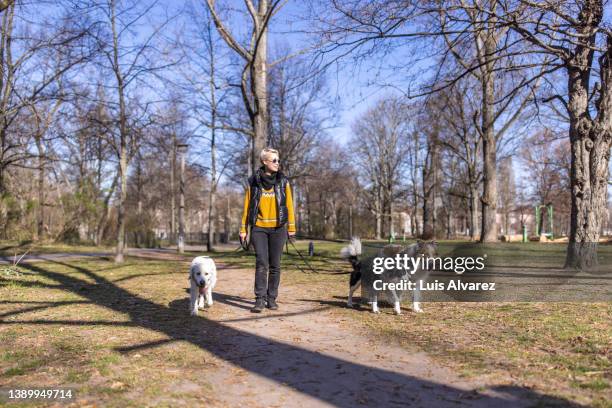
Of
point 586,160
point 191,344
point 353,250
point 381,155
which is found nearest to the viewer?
point 191,344

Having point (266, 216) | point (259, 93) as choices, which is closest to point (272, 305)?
point (266, 216)

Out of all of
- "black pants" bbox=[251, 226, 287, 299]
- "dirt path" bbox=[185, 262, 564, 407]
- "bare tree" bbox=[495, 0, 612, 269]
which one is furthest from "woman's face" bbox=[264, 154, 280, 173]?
"bare tree" bbox=[495, 0, 612, 269]

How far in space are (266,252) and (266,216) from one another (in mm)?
491

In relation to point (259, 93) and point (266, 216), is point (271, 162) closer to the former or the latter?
point (266, 216)

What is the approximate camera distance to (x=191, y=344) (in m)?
4.96

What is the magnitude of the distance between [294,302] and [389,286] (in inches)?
66.7

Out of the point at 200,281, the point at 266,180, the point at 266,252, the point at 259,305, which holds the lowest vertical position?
the point at 259,305

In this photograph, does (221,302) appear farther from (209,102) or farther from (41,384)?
(209,102)

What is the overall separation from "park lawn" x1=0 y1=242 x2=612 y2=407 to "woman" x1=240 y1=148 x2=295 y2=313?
98cm

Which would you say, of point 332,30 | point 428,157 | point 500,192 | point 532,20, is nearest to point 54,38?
point 332,30

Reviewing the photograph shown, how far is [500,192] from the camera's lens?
60750 millimetres

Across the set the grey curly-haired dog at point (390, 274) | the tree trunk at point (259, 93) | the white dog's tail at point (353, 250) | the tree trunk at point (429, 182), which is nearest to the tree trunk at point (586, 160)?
the grey curly-haired dog at point (390, 274)

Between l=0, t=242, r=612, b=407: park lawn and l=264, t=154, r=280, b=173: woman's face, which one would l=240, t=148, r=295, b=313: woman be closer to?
l=264, t=154, r=280, b=173: woman's face

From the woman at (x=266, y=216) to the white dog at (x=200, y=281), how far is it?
75 centimetres
